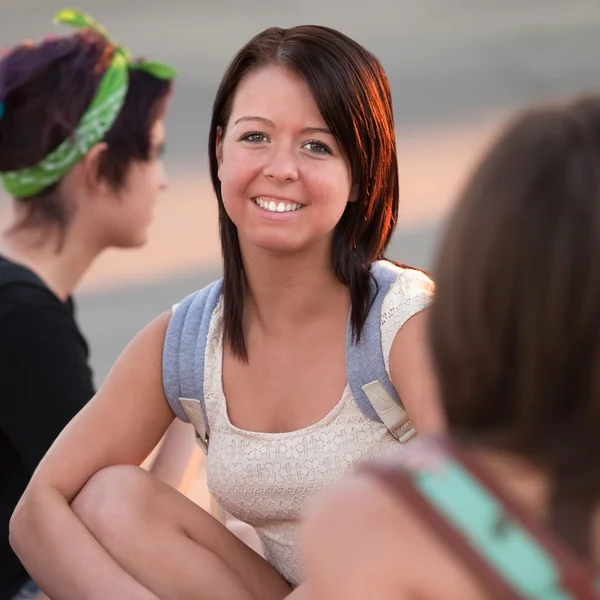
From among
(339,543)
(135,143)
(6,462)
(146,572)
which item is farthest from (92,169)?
(339,543)

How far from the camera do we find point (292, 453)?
7.40ft

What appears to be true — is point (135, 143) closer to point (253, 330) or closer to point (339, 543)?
point (253, 330)

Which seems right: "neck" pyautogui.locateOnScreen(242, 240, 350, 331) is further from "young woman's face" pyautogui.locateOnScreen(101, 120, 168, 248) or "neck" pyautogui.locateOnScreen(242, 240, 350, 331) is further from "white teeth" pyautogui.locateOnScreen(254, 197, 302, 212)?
"young woman's face" pyautogui.locateOnScreen(101, 120, 168, 248)

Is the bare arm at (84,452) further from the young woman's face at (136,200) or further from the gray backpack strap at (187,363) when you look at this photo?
the young woman's face at (136,200)

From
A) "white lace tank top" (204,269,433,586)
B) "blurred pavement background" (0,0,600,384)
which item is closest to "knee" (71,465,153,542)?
"white lace tank top" (204,269,433,586)

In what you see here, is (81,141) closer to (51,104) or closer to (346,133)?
(51,104)

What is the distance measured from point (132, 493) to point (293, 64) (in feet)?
2.57

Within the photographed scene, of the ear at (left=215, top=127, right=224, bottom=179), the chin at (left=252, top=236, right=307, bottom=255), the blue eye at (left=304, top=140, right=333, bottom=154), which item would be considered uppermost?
the blue eye at (left=304, top=140, right=333, bottom=154)

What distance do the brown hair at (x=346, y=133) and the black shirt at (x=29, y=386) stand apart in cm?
49

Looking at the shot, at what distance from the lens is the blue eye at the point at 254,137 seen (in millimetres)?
2296

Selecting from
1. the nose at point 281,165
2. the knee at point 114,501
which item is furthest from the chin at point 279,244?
the knee at point 114,501

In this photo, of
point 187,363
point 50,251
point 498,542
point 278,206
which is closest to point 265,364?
point 187,363

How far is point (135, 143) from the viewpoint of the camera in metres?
3.18

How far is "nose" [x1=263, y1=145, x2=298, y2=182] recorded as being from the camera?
2.24 meters
